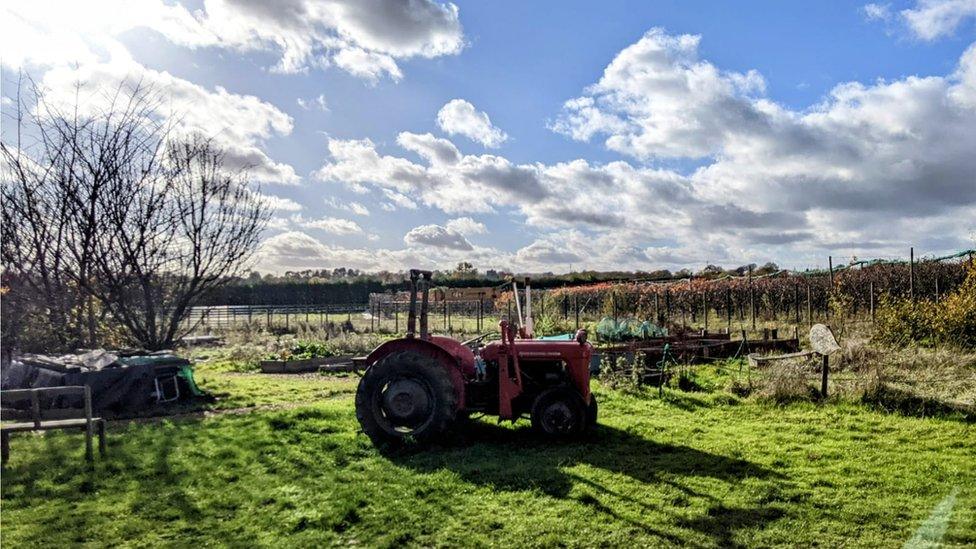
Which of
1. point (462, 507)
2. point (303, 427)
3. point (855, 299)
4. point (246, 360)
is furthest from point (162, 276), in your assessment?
point (855, 299)

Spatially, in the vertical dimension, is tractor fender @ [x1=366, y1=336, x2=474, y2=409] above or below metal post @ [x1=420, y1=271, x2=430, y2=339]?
below

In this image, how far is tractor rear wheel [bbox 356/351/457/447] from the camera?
6750mm

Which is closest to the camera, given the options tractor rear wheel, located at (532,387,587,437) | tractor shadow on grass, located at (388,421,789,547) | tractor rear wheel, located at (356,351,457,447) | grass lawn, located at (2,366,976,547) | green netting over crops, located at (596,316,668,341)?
grass lawn, located at (2,366,976,547)

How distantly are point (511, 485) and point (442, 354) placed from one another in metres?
1.99

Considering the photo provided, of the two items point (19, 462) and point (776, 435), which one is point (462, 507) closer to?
point (776, 435)

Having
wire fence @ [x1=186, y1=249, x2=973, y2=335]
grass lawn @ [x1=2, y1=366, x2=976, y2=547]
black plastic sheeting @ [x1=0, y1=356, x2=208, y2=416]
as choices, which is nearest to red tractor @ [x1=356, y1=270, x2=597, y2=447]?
grass lawn @ [x1=2, y1=366, x2=976, y2=547]

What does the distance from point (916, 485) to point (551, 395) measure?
333 cm

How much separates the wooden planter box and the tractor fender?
7643 mm

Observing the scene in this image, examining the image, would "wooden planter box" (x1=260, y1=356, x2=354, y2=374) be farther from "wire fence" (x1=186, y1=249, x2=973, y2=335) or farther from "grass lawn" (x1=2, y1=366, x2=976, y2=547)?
"grass lawn" (x1=2, y1=366, x2=976, y2=547)

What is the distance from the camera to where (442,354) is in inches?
275

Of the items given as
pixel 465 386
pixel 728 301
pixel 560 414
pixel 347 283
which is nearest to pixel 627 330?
pixel 728 301

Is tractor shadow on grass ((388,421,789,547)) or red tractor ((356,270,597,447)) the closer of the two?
tractor shadow on grass ((388,421,789,547))

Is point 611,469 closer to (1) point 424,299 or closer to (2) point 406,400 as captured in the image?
(2) point 406,400

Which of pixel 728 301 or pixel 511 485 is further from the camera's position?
pixel 728 301
